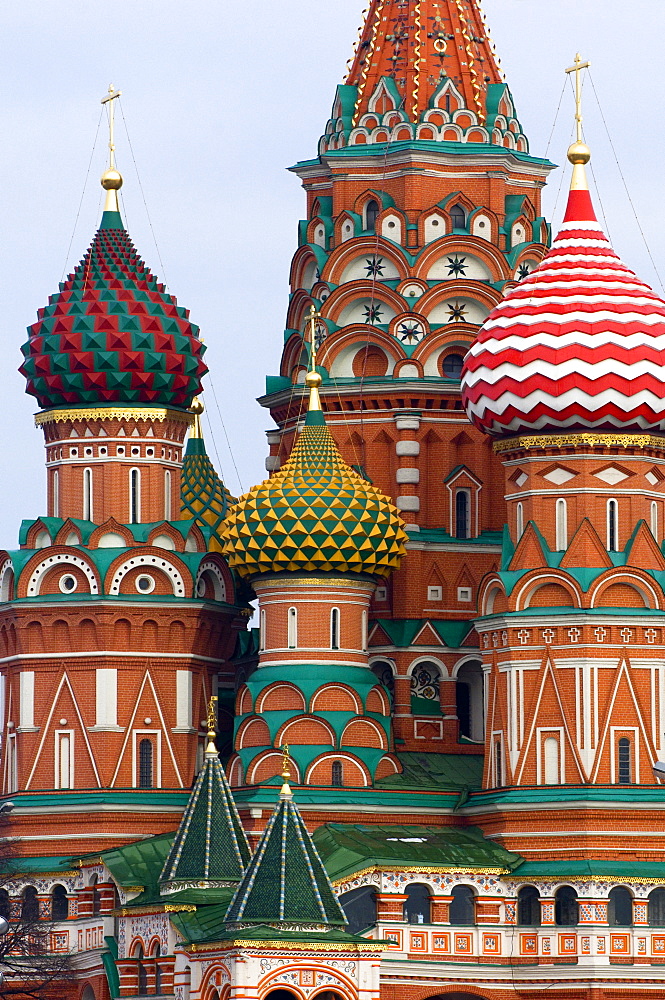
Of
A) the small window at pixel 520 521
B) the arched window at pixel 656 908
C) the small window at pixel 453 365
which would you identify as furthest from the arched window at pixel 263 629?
the arched window at pixel 656 908

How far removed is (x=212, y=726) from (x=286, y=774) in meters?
4.08

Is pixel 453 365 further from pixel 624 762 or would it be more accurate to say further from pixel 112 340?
pixel 624 762

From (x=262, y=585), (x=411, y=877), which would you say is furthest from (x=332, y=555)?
(x=411, y=877)

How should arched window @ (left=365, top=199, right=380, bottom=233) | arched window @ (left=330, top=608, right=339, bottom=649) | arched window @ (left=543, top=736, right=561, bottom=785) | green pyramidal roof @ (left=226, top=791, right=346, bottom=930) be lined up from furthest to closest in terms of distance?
arched window @ (left=365, top=199, right=380, bottom=233) → arched window @ (left=330, top=608, right=339, bottom=649) → arched window @ (left=543, top=736, right=561, bottom=785) → green pyramidal roof @ (left=226, top=791, right=346, bottom=930)

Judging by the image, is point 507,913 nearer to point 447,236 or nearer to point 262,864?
point 262,864

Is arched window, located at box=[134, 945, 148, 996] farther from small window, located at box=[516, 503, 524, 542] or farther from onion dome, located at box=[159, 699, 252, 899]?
small window, located at box=[516, 503, 524, 542]

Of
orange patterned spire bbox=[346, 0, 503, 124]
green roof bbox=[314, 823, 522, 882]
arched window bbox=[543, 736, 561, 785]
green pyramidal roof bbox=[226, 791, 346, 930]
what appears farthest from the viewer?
orange patterned spire bbox=[346, 0, 503, 124]

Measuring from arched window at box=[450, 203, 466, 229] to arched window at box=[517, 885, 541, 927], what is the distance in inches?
587

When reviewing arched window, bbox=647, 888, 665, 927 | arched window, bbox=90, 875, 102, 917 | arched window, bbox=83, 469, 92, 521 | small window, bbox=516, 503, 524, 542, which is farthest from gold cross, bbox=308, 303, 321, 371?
arched window, bbox=647, 888, 665, 927

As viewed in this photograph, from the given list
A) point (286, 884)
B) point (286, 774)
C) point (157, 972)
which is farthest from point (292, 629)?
point (286, 884)

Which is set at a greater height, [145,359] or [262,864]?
[145,359]

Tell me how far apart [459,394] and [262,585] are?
250 inches

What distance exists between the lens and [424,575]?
7712 cm

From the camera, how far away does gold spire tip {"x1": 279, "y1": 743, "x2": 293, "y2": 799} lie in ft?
222
